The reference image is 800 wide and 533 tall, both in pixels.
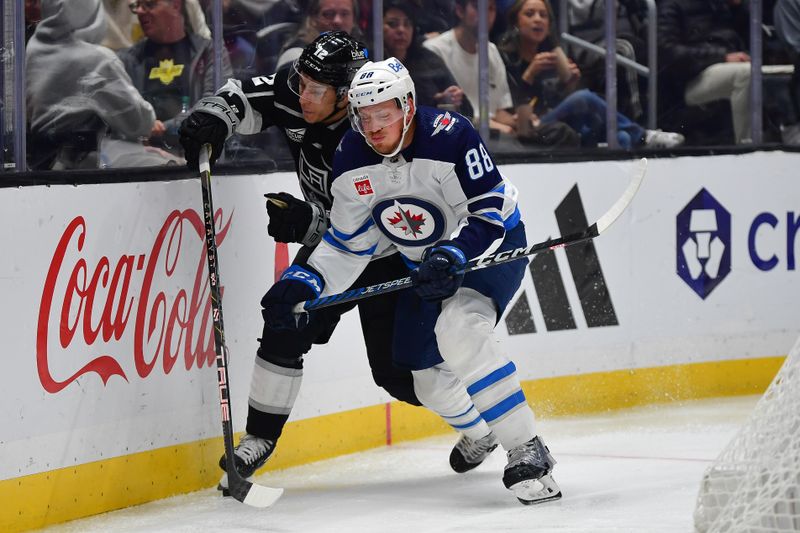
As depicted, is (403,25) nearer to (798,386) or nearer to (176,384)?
(176,384)

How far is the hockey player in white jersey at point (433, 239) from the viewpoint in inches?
136

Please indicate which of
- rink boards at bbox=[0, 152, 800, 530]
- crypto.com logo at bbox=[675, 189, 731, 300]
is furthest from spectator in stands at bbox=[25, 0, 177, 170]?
crypto.com logo at bbox=[675, 189, 731, 300]

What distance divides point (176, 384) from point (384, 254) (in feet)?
2.08

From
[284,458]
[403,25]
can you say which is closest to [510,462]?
[284,458]

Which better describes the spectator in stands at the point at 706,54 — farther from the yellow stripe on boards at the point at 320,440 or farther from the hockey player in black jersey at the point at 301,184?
the hockey player in black jersey at the point at 301,184

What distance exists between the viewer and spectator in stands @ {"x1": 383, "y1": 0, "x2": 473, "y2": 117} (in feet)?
15.5

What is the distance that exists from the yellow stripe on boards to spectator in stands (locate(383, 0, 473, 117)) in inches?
39.4

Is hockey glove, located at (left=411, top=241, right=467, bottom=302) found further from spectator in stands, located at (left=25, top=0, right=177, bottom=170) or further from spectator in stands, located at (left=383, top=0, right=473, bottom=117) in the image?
spectator in stands, located at (left=383, top=0, right=473, bottom=117)

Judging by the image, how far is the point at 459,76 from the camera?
499 cm

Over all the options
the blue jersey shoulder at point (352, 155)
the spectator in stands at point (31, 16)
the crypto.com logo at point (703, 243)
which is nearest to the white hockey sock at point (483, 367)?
the blue jersey shoulder at point (352, 155)

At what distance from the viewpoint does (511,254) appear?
11.5 feet

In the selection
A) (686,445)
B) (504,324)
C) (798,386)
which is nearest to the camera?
(798,386)

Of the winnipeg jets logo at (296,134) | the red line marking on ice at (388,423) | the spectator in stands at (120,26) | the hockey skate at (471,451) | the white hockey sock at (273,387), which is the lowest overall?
the red line marking on ice at (388,423)

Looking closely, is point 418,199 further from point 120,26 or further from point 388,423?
point 388,423
